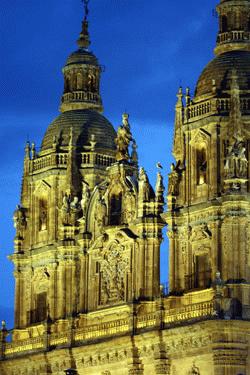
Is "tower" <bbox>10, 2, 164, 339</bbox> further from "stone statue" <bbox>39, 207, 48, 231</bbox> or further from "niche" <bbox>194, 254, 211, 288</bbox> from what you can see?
"niche" <bbox>194, 254, 211, 288</bbox>

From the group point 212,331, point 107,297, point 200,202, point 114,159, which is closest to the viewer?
point 212,331

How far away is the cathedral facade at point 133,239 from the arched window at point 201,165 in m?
0.05

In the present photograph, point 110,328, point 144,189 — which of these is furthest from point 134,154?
point 110,328

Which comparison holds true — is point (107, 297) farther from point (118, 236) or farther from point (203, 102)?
point (203, 102)

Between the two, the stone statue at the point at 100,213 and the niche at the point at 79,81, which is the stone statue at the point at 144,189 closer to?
the stone statue at the point at 100,213

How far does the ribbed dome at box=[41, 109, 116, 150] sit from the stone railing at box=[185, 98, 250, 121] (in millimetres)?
11838

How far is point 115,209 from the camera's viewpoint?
8762cm

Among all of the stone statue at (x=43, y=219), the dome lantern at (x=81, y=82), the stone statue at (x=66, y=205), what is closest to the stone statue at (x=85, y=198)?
the stone statue at (x=66, y=205)

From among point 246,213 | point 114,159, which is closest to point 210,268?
point 246,213

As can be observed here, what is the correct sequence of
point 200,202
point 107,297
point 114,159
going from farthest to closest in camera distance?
point 114,159
point 107,297
point 200,202

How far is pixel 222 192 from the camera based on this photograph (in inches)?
3135

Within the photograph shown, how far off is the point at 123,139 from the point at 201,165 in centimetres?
669

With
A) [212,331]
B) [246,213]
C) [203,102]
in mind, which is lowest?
[212,331]

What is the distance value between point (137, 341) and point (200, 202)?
7816mm
